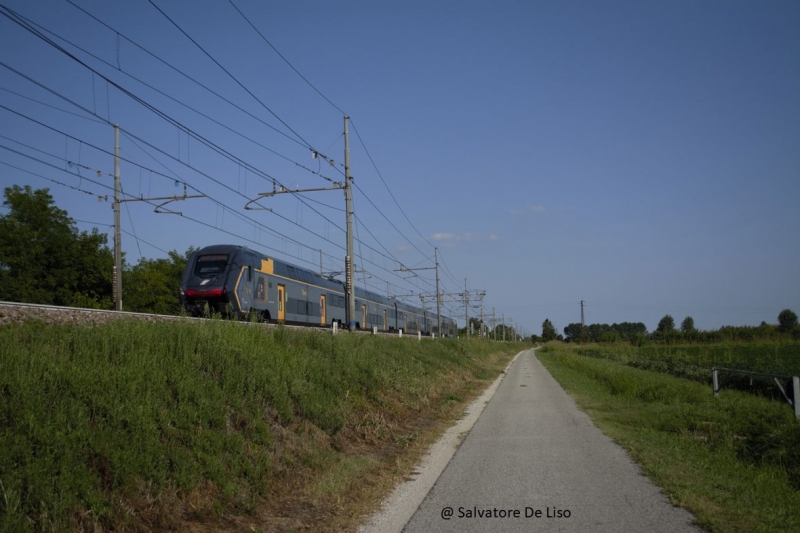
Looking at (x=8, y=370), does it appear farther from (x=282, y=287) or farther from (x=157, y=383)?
(x=282, y=287)

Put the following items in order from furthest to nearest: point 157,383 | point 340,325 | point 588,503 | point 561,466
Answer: point 340,325 → point 561,466 → point 157,383 → point 588,503

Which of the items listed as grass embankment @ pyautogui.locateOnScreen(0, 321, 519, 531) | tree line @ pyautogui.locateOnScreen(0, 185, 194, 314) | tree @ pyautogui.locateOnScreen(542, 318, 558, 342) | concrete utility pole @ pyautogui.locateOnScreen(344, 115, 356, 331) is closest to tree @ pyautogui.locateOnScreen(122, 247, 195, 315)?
tree line @ pyautogui.locateOnScreen(0, 185, 194, 314)

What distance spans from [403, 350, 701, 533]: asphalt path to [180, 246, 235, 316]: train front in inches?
512

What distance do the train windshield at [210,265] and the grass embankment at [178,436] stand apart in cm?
1136

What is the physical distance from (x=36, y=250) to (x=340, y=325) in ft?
61.3

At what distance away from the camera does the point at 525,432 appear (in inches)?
491

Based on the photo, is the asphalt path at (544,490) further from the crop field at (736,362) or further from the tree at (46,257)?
the tree at (46,257)

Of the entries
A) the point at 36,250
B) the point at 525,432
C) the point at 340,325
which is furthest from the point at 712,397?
the point at 36,250

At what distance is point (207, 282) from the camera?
2261 centimetres

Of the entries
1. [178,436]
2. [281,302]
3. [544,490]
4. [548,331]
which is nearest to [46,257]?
[281,302]

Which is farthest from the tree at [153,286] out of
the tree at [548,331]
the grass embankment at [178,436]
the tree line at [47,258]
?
the tree at [548,331]

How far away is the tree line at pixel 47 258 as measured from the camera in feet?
113

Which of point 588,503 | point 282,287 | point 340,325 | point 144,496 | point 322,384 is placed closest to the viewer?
point 144,496

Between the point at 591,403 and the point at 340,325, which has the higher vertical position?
the point at 340,325
